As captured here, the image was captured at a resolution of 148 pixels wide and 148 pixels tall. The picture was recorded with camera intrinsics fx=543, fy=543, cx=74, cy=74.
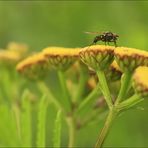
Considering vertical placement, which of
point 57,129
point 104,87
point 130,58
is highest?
point 130,58

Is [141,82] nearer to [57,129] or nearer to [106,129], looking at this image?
[106,129]

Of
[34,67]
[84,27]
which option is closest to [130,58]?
[34,67]

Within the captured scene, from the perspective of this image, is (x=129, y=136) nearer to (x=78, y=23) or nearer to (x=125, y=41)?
(x=125, y=41)

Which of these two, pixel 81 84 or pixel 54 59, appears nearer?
pixel 54 59

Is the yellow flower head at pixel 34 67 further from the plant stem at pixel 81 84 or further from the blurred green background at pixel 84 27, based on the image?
the blurred green background at pixel 84 27

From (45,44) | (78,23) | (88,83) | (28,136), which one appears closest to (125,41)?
(78,23)

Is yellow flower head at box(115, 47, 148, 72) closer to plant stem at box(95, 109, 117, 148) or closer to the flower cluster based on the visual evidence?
plant stem at box(95, 109, 117, 148)
